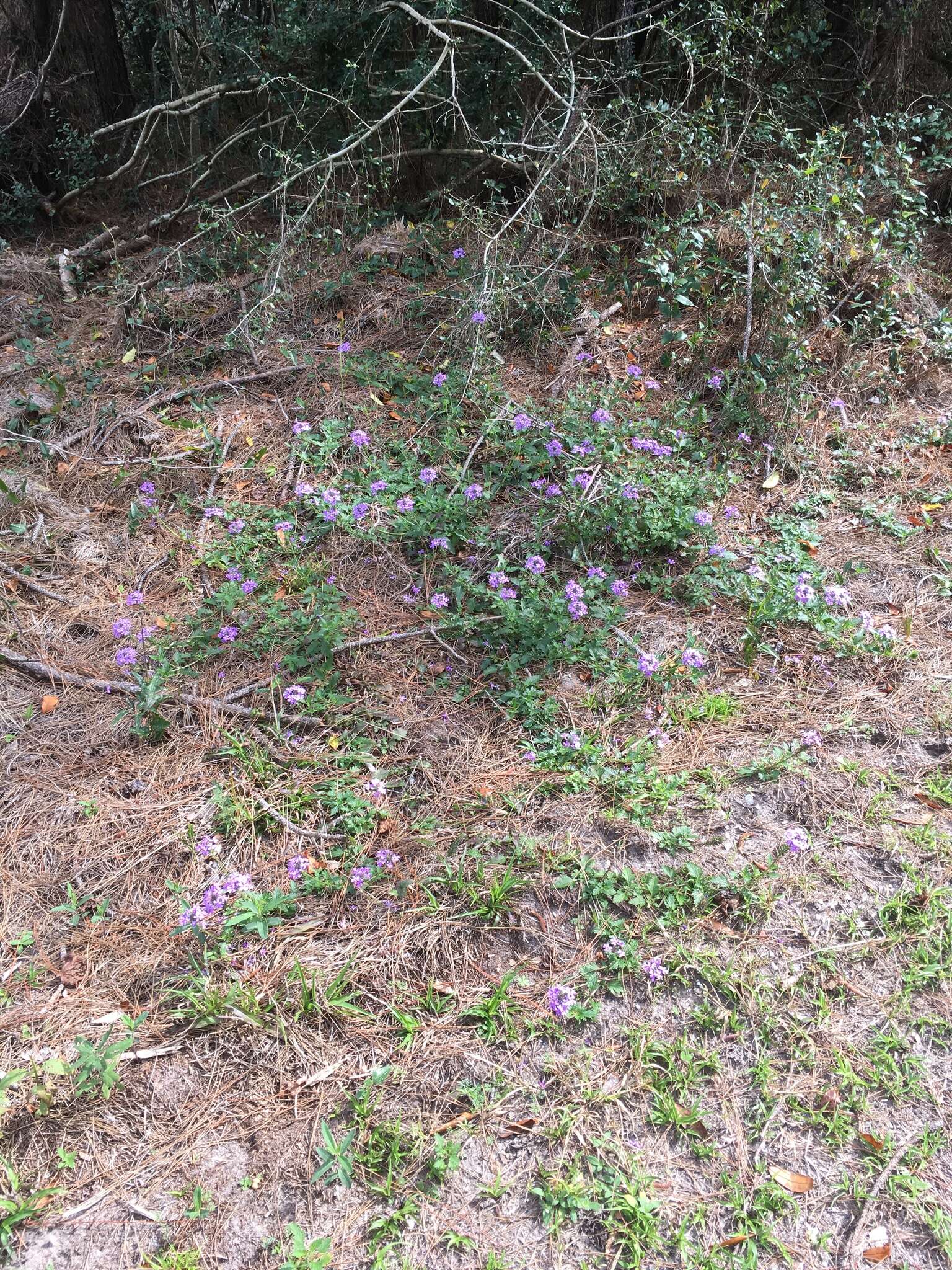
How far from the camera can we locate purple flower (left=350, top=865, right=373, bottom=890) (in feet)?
7.53

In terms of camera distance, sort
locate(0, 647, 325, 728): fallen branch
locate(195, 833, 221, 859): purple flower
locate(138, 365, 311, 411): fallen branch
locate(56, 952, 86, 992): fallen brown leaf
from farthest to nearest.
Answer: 1. locate(138, 365, 311, 411): fallen branch
2. locate(0, 647, 325, 728): fallen branch
3. locate(195, 833, 221, 859): purple flower
4. locate(56, 952, 86, 992): fallen brown leaf

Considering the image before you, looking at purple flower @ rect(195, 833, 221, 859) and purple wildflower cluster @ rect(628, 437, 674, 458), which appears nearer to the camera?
purple flower @ rect(195, 833, 221, 859)

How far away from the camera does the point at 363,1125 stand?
6.11 feet

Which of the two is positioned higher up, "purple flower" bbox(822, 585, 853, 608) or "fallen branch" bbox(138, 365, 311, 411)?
"fallen branch" bbox(138, 365, 311, 411)

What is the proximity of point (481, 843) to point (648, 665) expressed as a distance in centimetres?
83

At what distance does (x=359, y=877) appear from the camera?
2303 mm

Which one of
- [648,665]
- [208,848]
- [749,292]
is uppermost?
[749,292]

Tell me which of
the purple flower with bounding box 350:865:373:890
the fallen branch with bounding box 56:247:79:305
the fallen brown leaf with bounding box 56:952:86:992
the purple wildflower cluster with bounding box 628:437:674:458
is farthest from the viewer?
the fallen branch with bounding box 56:247:79:305

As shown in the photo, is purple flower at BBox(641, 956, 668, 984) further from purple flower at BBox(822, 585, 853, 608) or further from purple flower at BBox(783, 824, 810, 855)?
purple flower at BBox(822, 585, 853, 608)

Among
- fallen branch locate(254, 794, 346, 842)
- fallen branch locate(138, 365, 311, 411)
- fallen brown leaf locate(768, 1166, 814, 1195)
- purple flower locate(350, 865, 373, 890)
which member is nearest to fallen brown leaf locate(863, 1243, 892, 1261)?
fallen brown leaf locate(768, 1166, 814, 1195)

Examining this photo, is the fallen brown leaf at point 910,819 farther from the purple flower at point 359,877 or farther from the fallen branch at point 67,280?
the fallen branch at point 67,280

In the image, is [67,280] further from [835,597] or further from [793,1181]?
[793,1181]

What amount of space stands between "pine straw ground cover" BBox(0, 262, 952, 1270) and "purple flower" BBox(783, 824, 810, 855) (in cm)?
2

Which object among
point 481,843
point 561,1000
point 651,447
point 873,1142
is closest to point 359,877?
point 481,843
